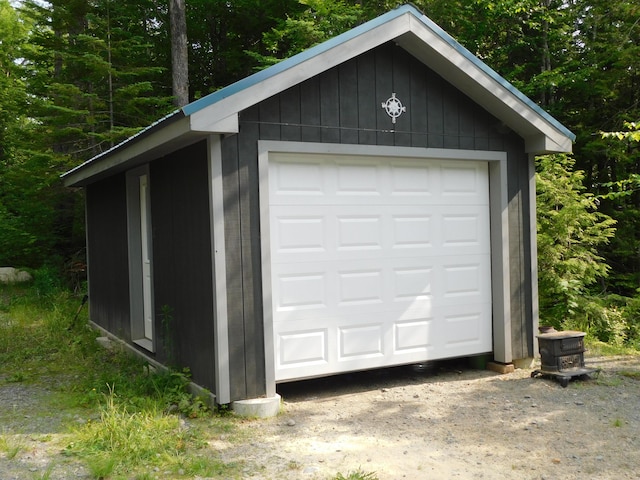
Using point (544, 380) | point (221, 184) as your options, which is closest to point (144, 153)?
point (221, 184)

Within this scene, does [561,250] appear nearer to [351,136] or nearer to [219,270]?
[351,136]

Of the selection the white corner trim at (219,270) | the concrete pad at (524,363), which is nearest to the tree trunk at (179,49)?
the white corner trim at (219,270)

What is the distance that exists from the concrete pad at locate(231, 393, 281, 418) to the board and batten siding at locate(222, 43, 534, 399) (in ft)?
0.26

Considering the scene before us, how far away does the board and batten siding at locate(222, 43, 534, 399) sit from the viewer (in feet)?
17.8

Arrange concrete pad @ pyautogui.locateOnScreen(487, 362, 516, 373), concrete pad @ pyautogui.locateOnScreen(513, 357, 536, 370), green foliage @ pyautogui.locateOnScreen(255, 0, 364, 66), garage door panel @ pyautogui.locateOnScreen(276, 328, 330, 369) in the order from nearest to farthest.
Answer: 1. garage door panel @ pyautogui.locateOnScreen(276, 328, 330, 369)
2. concrete pad @ pyautogui.locateOnScreen(487, 362, 516, 373)
3. concrete pad @ pyautogui.locateOnScreen(513, 357, 536, 370)
4. green foliage @ pyautogui.locateOnScreen(255, 0, 364, 66)

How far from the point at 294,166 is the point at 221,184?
829 mm

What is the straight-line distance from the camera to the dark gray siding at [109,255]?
8.45 metres

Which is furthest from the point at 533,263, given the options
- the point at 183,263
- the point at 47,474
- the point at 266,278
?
the point at 47,474

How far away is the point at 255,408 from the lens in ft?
17.4

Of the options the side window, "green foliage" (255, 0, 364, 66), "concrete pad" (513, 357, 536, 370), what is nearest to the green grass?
the side window

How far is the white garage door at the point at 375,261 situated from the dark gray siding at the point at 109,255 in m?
3.33

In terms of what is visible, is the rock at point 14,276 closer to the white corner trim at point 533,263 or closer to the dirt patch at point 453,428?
the dirt patch at point 453,428

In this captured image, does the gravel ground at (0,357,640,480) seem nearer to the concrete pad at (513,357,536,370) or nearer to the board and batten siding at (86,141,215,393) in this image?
the concrete pad at (513,357,536,370)

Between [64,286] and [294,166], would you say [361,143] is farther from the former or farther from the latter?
[64,286]
